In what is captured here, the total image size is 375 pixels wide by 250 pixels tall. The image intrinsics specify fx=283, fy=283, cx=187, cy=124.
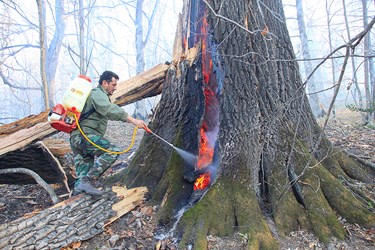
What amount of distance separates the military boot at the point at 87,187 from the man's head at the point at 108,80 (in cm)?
142

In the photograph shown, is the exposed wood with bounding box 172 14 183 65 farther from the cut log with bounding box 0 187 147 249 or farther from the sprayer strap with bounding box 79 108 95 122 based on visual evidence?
the cut log with bounding box 0 187 147 249

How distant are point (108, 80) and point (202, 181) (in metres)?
2.13

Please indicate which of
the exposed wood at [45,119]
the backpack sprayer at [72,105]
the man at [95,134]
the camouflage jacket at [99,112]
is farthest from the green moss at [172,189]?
the backpack sprayer at [72,105]

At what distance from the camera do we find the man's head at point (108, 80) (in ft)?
14.5

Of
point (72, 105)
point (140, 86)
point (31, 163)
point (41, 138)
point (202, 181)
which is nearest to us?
point (202, 181)

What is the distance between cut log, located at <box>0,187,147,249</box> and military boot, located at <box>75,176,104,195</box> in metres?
0.09

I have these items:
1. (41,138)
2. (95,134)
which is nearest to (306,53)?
(95,134)

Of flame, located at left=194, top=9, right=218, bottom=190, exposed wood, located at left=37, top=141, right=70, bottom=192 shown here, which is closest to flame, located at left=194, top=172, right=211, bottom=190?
flame, located at left=194, top=9, right=218, bottom=190

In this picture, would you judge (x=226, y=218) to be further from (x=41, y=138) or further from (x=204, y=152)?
(x=41, y=138)

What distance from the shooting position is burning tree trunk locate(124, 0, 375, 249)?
3.56 m

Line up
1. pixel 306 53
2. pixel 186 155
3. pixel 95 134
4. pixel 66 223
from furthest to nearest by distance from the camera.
Answer: pixel 306 53 < pixel 95 134 < pixel 186 155 < pixel 66 223

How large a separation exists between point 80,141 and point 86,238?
4.85 ft

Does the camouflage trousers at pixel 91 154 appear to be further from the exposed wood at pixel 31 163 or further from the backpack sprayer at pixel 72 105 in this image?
the exposed wood at pixel 31 163

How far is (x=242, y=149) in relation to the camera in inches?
→ 152
